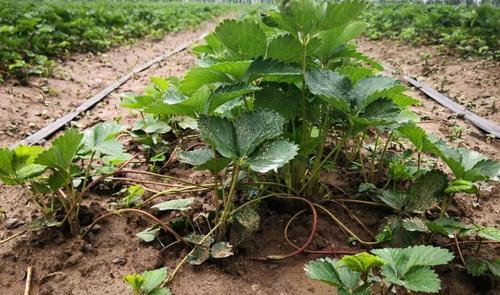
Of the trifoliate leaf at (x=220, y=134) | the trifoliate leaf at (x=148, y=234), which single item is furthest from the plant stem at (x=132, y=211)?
→ the trifoliate leaf at (x=220, y=134)

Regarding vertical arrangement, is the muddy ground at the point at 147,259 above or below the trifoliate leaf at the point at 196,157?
below

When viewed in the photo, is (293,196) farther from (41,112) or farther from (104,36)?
(104,36)

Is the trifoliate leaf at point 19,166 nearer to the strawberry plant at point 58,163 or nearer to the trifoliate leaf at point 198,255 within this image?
the strawberry plant at point 58,163

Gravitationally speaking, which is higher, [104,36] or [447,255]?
[447,255]

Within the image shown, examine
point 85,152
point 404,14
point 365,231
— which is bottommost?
point 404,14

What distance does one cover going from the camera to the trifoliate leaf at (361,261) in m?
1.04

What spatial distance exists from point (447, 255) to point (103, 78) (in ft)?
15.1

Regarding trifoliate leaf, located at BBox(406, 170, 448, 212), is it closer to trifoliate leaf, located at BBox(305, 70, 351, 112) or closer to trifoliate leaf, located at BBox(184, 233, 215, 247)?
trifoliate leaf, located at BBox(305, 70, 351, 112)

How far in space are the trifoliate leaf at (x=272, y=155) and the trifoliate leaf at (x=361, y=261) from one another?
1.02 ft

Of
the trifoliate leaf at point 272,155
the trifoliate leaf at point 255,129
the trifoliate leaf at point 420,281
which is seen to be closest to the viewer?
the trifoliate leaf at point 420,281

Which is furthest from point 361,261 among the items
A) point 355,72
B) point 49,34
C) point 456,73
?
point 49,34

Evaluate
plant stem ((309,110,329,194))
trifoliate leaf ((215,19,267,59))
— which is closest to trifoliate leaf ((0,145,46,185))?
trifoliate leaf ((215,19,267,59))

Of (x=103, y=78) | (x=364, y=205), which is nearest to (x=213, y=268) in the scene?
(x=364, y=205)

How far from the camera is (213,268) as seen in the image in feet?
4.83
